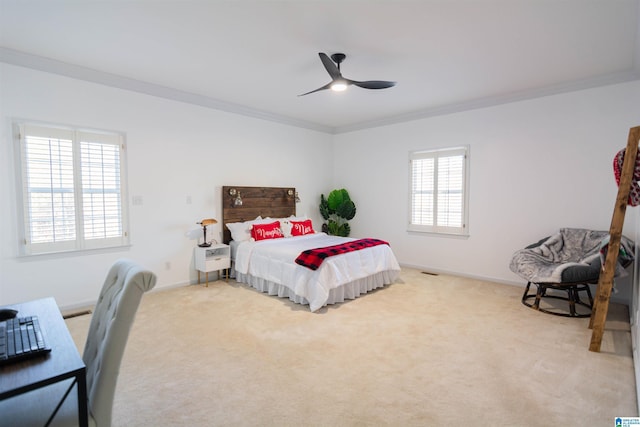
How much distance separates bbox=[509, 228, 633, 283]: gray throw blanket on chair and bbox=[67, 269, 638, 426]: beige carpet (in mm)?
471

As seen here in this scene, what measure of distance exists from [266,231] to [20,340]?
3972mm

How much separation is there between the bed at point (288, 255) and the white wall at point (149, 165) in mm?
341

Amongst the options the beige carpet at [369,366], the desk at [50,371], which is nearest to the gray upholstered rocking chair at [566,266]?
the beige carpet at [369,366]

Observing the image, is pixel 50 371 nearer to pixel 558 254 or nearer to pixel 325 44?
pixel 325 44

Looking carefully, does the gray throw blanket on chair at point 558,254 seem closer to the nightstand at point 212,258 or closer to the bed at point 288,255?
the bed at point 288,255

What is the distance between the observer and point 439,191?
5.59m

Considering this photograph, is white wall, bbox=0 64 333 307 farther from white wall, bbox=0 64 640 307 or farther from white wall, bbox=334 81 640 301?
white wall, bbox=334 81 640 301

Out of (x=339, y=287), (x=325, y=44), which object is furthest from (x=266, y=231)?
(x=325, y=44)

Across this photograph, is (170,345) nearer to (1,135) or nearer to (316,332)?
(316,332)

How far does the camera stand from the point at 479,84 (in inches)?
170

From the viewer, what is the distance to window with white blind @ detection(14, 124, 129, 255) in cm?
354

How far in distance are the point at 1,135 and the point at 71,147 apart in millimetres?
593

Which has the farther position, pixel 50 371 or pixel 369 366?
pixel 369 366

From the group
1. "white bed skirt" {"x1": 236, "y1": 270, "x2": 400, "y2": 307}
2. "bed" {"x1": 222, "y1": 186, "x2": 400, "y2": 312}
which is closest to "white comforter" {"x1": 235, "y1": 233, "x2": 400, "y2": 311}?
"bed" {"x1": 222, "y1": 186, "x2": 400, "y2": 312}
